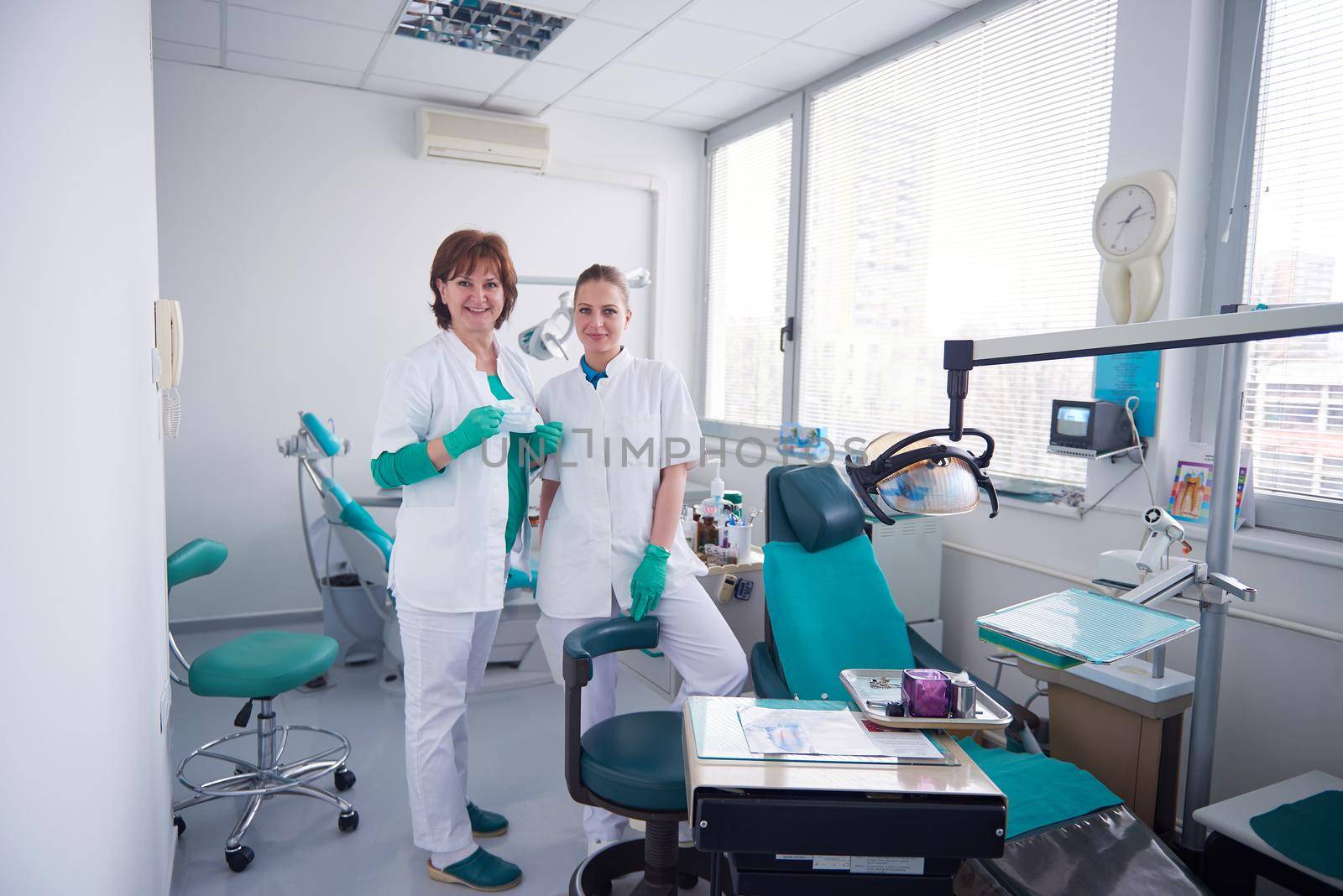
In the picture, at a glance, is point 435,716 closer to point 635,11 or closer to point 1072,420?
point 1072,420

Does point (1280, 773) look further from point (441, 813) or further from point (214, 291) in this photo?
point (214, 291)

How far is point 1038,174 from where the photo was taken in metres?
2.97

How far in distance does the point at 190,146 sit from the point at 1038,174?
373cm

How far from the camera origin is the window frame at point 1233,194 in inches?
92.7

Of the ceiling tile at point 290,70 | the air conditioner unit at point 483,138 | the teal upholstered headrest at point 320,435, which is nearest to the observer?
the teal upholstered headrest at point 320,435

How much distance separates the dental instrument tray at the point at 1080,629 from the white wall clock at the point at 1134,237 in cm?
76

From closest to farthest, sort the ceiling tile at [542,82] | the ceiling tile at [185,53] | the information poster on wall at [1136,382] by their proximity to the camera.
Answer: the information poster on wall at [1136,382], the ceiling tile at [185,53], the ceiling tile at [542,82]

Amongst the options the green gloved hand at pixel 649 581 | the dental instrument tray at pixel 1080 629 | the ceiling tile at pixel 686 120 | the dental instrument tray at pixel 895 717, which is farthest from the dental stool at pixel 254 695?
the ceiling tile at pixel 686 120

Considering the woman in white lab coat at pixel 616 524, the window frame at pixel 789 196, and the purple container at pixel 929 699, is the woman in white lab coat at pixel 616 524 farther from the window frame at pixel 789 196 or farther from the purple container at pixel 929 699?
the window frame at pixel 789 196

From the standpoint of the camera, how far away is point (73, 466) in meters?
1.11

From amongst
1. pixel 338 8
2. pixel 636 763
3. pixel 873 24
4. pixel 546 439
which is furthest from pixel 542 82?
pixel 636 763

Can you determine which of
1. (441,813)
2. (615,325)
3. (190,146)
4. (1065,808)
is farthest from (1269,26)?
(190,146)

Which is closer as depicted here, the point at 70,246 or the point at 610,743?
the point at 70,246

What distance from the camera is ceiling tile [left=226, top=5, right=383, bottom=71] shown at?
3.37 m
